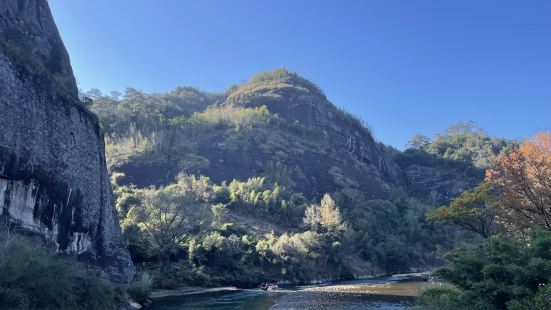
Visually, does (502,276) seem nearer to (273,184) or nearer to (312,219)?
(312,219)

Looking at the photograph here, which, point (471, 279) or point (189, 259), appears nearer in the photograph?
point (471, 279)

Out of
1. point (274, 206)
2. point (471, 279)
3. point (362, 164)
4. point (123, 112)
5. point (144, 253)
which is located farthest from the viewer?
point (362, 164)

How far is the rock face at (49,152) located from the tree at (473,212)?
28.5 metres

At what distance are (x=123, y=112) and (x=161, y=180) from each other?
39.8 metres

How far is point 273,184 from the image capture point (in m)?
108

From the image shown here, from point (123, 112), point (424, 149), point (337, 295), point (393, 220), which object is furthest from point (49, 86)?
point (424, 149)

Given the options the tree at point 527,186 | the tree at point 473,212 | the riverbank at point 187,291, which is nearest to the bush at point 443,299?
the tree at point 527,186

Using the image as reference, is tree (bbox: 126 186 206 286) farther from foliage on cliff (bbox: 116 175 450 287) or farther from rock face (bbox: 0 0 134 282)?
rock face (bbox: 0 0 134 282)

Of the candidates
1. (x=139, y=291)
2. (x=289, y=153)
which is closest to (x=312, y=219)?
A: (x=289, y=153)

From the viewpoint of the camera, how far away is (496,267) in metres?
16.5

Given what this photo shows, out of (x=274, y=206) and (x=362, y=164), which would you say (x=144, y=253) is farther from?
(x=362, y=164)

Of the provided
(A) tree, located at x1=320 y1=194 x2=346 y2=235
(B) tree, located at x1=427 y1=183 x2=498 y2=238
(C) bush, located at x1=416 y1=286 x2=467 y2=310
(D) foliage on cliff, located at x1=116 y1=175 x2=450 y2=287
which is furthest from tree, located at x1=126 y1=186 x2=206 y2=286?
(C) bush, located at x1=416 y1=286 x2=467 y2=310

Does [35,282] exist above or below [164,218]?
below

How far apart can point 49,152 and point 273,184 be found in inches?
3091
